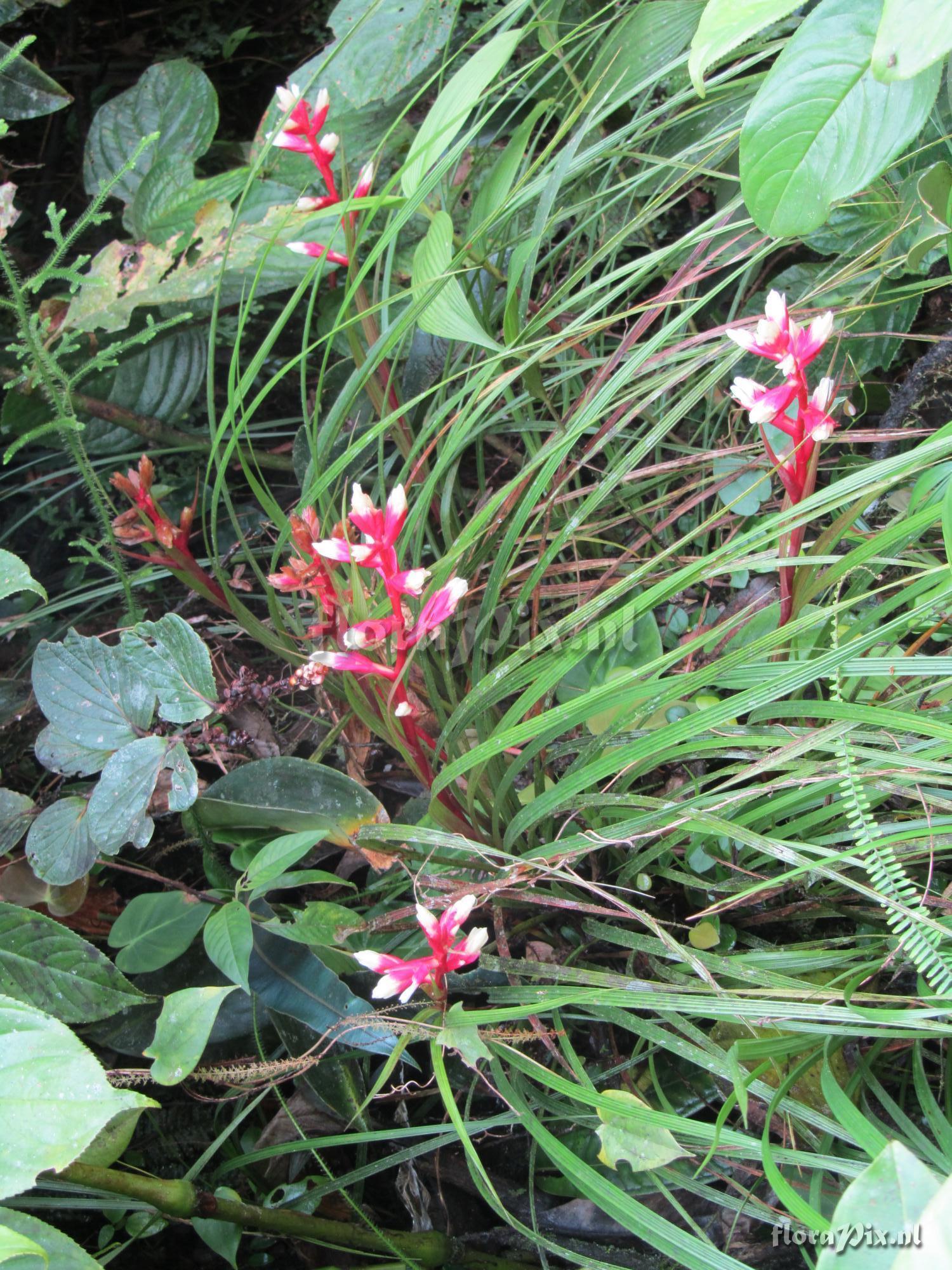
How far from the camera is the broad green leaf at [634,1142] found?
2.31 feet

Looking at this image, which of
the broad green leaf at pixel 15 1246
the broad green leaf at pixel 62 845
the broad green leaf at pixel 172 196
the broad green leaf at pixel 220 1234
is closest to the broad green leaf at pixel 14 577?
the broad green leaf at pixel 62 845

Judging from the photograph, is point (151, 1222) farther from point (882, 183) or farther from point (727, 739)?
point (882, 183)

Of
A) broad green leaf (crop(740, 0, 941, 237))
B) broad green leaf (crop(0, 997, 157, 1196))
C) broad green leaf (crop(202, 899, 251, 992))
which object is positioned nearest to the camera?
broad green leaf (crop(0, 997, 157, 1196))

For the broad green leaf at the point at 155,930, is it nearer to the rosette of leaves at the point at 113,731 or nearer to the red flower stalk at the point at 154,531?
the rosette of leaves at the point at 113,731

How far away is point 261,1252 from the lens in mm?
914

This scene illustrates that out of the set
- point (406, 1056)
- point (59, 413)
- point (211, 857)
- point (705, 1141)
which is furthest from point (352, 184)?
point (705, 1141)

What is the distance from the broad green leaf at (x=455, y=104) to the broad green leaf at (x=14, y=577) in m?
0.51

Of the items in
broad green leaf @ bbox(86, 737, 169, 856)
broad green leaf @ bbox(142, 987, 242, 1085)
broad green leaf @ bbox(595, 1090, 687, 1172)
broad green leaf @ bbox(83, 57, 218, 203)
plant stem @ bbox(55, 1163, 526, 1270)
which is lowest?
plant stem @ bbox(55, 1163, 526, 1270)

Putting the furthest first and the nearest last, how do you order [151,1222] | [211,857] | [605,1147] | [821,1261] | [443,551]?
[443,551] → [211,857] → [151,1222] → [605,1147] → [821,1261]

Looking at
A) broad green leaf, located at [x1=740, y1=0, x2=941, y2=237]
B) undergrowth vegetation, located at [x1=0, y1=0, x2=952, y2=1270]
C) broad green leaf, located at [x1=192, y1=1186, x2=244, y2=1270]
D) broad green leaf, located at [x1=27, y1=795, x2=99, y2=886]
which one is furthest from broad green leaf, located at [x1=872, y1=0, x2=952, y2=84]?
broad green leaf, located at [x1=192, y1=1186, x2=244, y2=1270]

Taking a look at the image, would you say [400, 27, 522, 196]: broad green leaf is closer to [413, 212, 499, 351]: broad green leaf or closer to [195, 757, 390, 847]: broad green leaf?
[413, 212, 499, 351]: broad green leaf

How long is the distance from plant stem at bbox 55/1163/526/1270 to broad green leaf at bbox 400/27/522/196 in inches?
36.8

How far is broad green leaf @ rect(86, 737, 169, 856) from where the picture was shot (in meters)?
0.83

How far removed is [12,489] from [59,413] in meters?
A: 0.47
